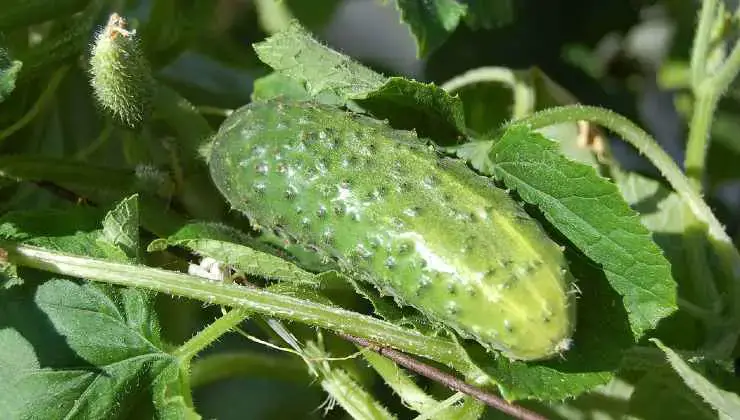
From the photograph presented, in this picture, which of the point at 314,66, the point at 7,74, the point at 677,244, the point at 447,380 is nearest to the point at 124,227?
the point at 7,74

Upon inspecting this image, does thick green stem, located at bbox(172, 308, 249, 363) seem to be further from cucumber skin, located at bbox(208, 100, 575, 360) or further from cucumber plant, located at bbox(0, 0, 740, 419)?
cucumber skin, located at bbox(208, 100, 575, 360)

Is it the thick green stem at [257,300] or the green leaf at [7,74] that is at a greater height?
the green leaf at [7,74]

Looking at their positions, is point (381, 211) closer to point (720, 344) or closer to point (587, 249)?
point (587, 249)

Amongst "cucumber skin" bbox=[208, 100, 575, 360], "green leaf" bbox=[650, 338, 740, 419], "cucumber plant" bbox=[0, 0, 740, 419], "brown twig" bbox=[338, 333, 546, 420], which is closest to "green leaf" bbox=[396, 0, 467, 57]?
"cucumber plant" bbox=[0, 0, 740, 419]

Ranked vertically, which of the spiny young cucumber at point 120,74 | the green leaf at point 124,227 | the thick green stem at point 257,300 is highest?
the spiny young cucumber at point 120,74

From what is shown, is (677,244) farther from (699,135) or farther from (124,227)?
(124,227)

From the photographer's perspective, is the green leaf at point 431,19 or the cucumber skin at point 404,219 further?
the green leaf at point 431,19

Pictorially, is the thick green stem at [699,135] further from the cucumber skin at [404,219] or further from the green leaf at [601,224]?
the cucumber skin at [404,219]

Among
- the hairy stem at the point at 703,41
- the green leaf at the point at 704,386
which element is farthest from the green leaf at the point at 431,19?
the green leaf at the point at 704,386
